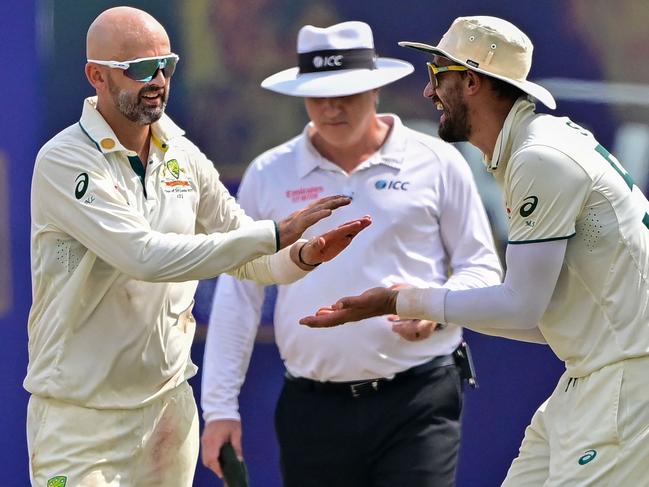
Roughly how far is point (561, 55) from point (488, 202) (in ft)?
2.36

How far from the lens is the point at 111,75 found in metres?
4.27

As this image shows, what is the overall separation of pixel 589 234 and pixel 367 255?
4.32 feet

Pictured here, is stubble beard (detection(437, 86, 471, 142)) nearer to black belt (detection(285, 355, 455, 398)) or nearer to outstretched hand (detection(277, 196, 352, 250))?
outstretched hand (detection(277, 196, 352, 250))

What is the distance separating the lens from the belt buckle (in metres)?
5.02

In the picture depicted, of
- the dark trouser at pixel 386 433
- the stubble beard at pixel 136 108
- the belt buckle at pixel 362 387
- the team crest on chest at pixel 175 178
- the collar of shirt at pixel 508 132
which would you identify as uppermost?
the collar of shirt at pixel 508 132

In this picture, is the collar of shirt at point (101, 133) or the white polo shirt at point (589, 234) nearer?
the white polo shirt at point (589, 234)

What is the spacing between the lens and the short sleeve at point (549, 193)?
383cm

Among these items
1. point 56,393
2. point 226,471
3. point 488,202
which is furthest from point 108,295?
point 488,202

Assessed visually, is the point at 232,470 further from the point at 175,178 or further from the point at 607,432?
the point at 607,432

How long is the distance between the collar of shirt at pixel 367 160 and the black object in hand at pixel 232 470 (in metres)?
1.07

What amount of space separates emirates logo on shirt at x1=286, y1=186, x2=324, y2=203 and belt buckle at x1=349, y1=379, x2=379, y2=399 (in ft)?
2.32

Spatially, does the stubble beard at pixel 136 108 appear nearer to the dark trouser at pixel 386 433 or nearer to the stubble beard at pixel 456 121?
the stubble beard at pixel 456 121

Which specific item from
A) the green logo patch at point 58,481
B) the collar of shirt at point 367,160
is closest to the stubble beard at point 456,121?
the collar of shirt at point 367,160

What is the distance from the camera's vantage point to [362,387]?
5.04 m
